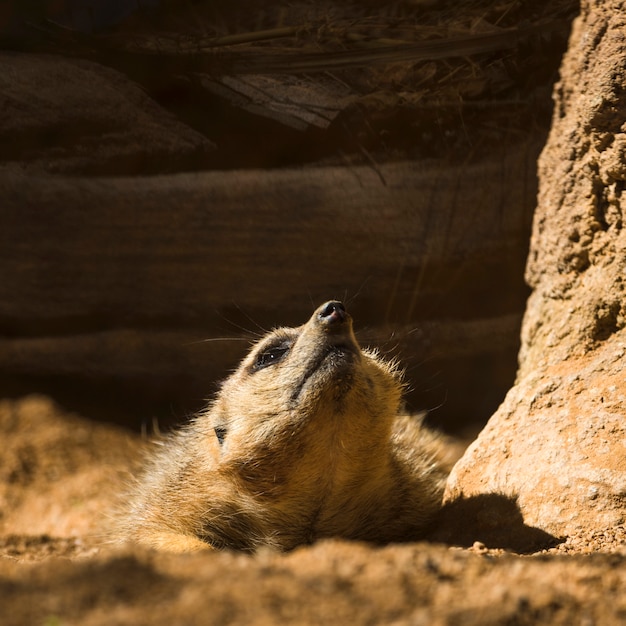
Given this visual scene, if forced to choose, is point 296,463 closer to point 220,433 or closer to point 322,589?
point 220,433

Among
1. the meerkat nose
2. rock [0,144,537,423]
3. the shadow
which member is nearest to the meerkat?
the meerkat nose

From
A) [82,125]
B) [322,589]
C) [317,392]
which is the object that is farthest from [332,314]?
[82,125]

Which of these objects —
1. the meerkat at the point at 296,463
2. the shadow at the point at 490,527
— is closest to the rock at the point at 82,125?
the meerkat at the point at 296,463

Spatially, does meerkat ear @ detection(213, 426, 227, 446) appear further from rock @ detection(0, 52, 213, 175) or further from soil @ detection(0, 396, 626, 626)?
rock @ detection(0, 52, 213, 175)

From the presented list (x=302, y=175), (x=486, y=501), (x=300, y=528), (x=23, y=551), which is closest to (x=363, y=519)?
(x=300, y=528)

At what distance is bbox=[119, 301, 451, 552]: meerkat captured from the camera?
3244 mm

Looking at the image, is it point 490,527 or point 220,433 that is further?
point 220,433

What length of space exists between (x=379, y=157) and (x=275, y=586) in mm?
3665

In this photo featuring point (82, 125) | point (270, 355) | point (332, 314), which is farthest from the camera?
point (82, 125)

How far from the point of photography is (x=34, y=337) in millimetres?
5406

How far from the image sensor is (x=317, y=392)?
3.18 m

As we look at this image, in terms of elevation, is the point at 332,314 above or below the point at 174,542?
above

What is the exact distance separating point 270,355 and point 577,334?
1462 millimetres

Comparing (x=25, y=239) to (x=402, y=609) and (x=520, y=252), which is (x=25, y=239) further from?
(x=402, y=609)
